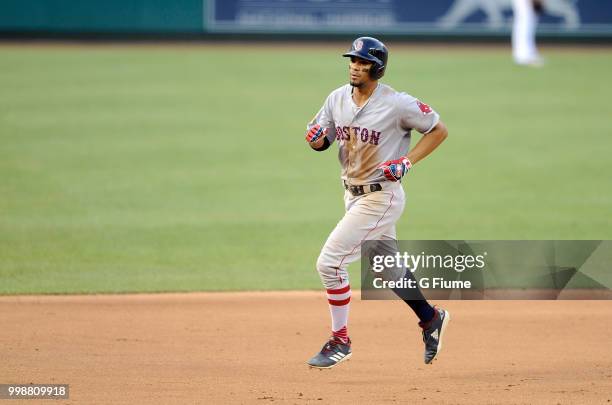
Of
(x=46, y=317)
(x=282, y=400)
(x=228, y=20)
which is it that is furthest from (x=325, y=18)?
(x=282, y=400)

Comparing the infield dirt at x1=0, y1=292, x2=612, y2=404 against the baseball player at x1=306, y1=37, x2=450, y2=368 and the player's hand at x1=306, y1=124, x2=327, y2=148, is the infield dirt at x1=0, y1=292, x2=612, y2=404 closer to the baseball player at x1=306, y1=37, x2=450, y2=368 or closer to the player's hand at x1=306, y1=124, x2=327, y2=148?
the baseball player at x1=306, y1=37, x2=450, y2=368

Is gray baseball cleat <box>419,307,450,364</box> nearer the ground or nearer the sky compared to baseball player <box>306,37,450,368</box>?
nearer the ground

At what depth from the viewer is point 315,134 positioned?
6520 millimetres

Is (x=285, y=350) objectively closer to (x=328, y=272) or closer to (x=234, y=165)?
(x=328, y=272)

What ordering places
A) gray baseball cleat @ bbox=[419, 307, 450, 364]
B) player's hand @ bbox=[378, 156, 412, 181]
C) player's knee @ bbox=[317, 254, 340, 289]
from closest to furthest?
1. player's hand @ bbox=[378, 156, 412, 181]
2. player's knee @ bbox=[317, 254, 340, 289]
3. gray baseball cleat @ bbox=[419, 307, 450, 364]

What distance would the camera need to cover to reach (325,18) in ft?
80.3

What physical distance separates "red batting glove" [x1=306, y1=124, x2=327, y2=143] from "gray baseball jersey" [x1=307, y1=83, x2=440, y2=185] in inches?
2.0

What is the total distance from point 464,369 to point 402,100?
1810 mm

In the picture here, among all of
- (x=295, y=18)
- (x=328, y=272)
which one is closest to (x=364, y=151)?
(x=328, y=272)

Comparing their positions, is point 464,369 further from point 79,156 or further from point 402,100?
point 79,156

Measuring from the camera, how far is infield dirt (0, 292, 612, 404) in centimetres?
605

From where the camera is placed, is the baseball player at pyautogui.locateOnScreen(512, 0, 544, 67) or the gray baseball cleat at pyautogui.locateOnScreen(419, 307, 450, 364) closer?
the gray baseball cleat at pyautogui.locateOnScreen(419, 307, 450, 364)

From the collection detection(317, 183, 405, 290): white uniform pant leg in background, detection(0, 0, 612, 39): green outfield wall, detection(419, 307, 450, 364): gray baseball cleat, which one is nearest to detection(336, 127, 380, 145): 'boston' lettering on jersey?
detection(317, 183, 405, 290): white uniform pant leg in background

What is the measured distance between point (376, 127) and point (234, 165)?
305 inches
